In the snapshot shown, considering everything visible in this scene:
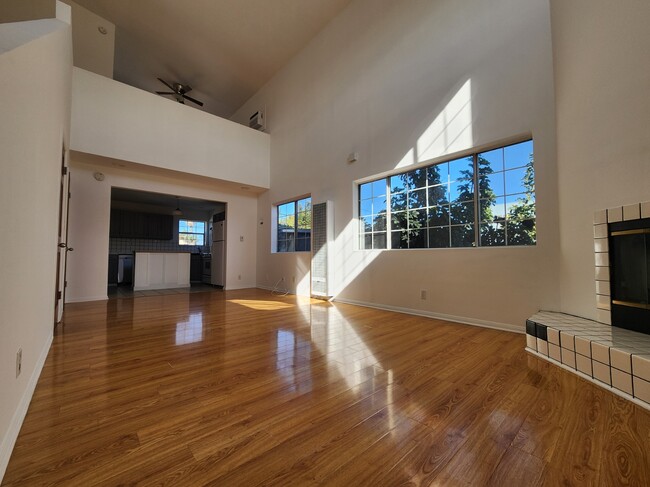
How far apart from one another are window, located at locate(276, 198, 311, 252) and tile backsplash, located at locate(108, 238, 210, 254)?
3.76 metres

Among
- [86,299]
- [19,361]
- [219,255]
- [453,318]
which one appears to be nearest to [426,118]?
[453,318]

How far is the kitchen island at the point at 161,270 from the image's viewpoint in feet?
20.5

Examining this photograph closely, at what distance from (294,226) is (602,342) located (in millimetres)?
5147

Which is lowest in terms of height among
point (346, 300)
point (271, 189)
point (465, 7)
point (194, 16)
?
point (346, 300)

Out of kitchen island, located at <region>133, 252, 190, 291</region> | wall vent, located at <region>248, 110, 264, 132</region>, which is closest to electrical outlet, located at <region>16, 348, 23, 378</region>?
kitchen island, located at <region>133, 252, 190, 291</region>

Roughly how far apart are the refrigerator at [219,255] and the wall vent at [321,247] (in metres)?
2.59

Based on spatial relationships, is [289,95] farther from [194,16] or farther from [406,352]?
[406,352]

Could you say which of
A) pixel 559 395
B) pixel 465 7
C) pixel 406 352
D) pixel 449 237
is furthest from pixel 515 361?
pixel 465 7

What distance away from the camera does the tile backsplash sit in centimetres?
836

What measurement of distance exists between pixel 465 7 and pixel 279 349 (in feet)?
14.5

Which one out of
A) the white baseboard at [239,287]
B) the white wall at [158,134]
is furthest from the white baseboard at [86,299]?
the white wall at [158,134]

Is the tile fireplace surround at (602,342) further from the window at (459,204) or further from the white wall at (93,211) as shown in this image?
the white wall at (93,211)

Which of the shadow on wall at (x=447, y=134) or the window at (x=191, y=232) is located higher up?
the shadow on wall at (x=447, y=134)

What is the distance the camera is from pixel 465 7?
3.38 metres
